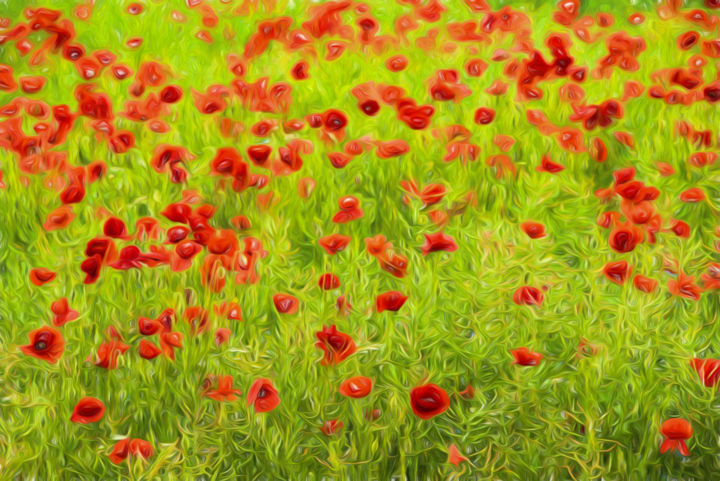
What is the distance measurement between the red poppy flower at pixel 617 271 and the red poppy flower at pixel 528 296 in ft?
0.79

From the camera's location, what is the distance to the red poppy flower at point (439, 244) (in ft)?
9.66

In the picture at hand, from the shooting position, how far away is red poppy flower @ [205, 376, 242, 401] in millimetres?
2795

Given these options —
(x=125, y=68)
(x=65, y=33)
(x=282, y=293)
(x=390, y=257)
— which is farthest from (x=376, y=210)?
(x=65, y=33)

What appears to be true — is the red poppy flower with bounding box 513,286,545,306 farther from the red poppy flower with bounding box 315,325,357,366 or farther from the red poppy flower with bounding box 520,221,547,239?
the red poppy flower with bounding box 315,325,357,366

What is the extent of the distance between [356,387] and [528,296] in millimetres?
658

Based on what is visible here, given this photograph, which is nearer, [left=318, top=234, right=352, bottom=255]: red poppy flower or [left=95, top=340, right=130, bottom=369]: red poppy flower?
[left=95, top=340, right=130, bottom=369]: red poppy flower

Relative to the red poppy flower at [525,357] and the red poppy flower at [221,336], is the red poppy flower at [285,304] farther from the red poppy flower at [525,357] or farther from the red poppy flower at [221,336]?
the red poppy flower at [525,357]

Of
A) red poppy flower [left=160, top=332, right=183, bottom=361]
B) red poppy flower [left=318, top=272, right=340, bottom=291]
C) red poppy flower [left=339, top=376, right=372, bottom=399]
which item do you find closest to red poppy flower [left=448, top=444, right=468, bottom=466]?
red poppy flower [left=339, top=376, right=372, bottom=399]

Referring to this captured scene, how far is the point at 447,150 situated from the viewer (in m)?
3.56

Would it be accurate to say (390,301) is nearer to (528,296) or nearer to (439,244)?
(439,244)

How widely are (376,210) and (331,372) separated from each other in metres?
0.76

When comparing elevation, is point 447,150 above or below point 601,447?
above

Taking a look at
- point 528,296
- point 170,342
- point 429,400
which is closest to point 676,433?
point 528,296

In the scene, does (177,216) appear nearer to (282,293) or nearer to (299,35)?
(282,293)
